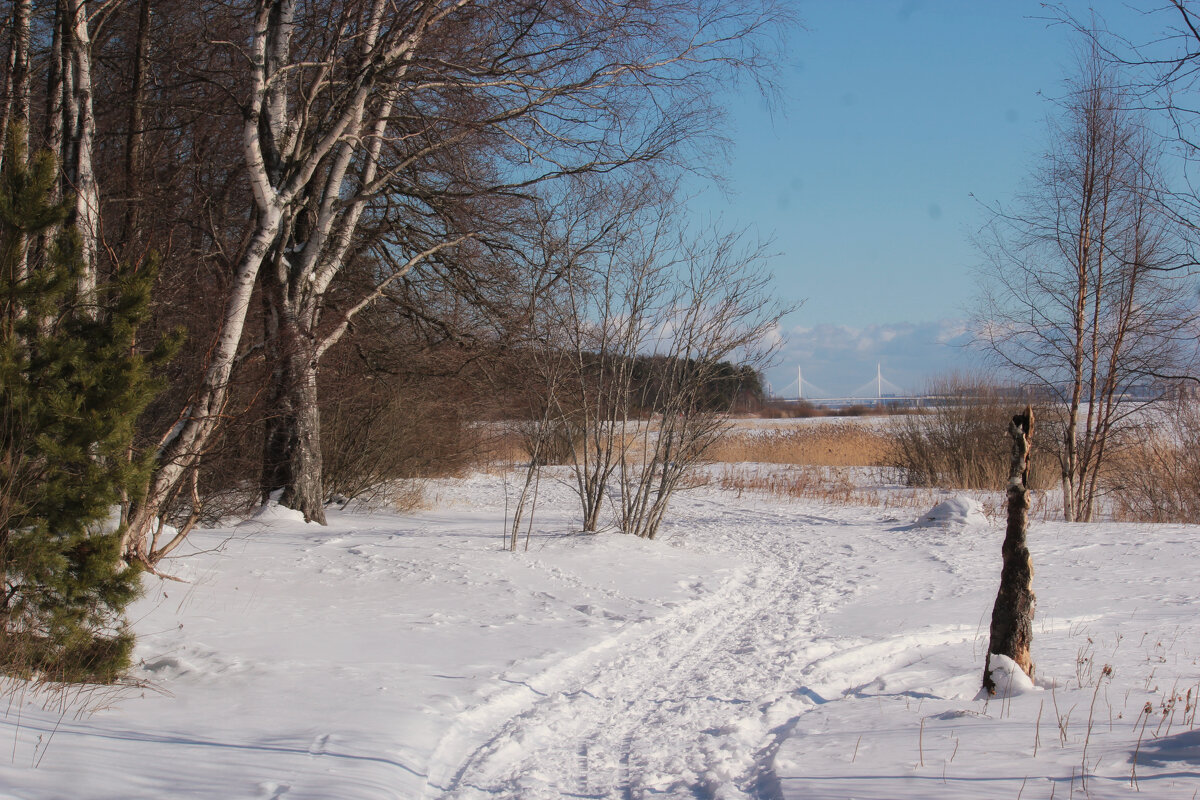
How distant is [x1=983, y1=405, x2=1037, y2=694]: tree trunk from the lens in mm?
4613

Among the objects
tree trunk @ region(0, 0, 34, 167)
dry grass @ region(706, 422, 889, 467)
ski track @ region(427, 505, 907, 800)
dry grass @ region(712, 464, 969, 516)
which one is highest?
tree trunk @ region(0, 0, 34, 167)

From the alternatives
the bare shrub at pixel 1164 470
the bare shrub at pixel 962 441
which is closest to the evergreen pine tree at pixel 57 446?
the bare shrub at pixel 1164 470

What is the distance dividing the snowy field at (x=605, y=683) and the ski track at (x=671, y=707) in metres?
0.02

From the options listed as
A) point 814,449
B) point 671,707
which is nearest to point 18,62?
point 671,707

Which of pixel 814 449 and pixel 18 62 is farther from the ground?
pixel 18 62

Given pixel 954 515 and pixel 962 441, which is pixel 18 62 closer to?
pixel 954 515

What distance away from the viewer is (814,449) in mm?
24047

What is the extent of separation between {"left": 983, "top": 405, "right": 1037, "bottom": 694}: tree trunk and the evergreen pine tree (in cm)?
457

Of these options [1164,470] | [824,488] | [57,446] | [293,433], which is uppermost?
[57,446]

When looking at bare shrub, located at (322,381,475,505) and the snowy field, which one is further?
bare shrub, located at (322,381,475,505)

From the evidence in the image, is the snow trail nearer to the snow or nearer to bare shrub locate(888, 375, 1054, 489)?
the snow

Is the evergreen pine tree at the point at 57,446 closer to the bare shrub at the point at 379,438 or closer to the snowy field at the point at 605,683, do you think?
the snowy field at the point at 605,683

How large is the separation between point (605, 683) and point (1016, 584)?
238 cm

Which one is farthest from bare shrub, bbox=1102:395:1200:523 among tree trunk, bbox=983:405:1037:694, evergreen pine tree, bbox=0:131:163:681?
evergreen pine tree, bbox=0:131:163:681
